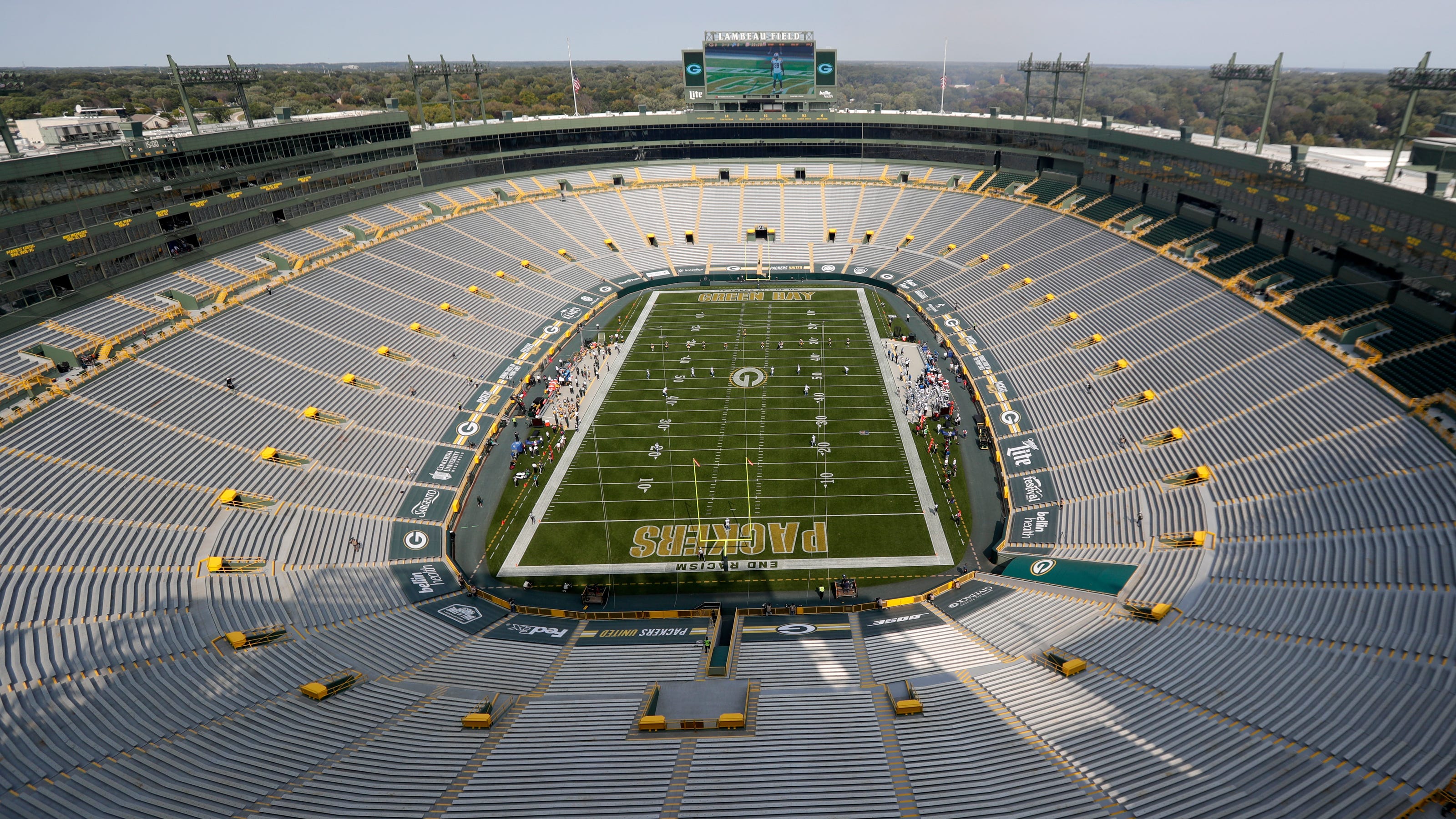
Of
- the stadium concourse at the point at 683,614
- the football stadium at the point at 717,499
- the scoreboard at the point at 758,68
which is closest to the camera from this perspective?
the stadium concourse at the point at 683,614

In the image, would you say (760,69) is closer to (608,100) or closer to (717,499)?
(717,499)

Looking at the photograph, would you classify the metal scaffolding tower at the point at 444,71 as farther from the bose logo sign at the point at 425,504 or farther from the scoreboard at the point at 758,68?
the bose logo sign at the point at 425,504

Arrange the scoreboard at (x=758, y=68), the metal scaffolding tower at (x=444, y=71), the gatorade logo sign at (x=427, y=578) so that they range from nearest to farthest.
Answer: the gatorade logo sign at (x=427, y=578) < the metal scaffolding tower at (x=444, y=71) < the scoreboard at (x=758, y=68)

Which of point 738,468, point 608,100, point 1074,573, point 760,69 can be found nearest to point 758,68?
point 760,69

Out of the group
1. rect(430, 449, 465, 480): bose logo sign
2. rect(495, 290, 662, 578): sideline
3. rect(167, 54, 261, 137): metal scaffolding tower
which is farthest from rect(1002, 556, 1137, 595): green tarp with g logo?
rect(167, 54, 261, 137): metal scaffolding tower

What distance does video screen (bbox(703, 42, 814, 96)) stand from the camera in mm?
59500

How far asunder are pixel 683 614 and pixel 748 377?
57.5 ft

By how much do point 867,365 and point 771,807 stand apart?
28347mm

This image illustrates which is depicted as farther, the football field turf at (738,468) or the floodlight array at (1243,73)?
the floodlight array at (1243,73)

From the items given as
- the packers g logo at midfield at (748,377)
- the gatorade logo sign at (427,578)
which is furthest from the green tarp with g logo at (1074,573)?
the gatorade logo sign at (427,578)

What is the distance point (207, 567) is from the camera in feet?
69.4

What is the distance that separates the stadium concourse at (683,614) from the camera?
44.7ft

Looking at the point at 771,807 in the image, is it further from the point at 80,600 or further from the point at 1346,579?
the point at 80,600

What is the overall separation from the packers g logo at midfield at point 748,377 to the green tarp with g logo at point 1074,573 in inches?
660
